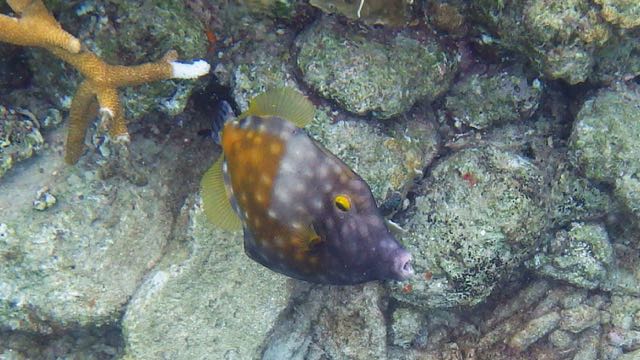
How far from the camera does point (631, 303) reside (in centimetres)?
420

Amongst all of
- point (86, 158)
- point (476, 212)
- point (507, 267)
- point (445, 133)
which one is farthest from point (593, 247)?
point (86, 158)

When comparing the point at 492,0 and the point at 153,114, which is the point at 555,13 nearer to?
the point at 492,0

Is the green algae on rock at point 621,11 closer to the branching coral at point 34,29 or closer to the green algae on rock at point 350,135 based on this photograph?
the green algae on rock at point 350,135

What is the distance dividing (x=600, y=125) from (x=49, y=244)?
3.67m

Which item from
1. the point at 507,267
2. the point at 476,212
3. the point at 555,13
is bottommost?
the point at 507,267

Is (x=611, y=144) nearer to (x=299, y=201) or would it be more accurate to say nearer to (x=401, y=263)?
(x=401, y=263)

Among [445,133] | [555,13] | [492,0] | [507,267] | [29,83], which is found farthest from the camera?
[445,133]

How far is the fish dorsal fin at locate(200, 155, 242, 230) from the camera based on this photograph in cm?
272

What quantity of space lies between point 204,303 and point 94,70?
170 cm

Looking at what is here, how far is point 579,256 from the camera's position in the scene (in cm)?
383

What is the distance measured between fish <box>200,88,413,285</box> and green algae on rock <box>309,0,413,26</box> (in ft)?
2.67

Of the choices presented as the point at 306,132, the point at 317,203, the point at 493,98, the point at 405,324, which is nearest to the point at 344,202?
the point at 317,203

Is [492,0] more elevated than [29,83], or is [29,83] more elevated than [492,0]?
[492,0]

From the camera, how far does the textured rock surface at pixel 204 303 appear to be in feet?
11.1
